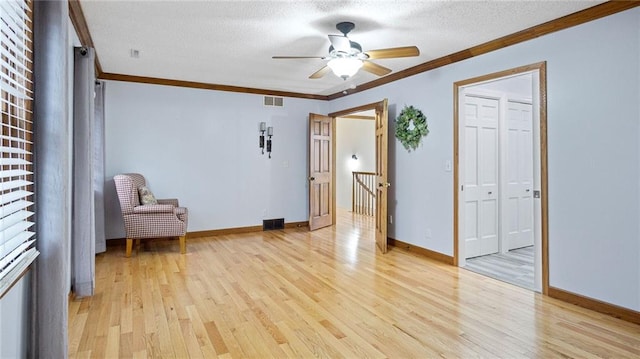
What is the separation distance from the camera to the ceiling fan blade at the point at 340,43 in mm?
3263

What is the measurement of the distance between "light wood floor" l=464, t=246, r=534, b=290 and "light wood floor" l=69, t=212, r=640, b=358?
0.67 ft

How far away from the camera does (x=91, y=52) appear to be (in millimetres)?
3258

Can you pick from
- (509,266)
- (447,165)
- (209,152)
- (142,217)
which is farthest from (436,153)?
A: (142,217)

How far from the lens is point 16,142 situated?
171cm

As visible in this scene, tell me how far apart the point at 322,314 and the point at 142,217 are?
2.88 metres

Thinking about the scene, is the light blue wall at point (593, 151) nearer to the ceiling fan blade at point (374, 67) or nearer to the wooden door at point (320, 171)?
the ceiling fan blade at point (374, 67)

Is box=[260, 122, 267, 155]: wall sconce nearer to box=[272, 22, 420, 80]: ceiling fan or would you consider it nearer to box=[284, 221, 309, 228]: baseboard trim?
box=[284, 221, 309, 228]: baseboard trim

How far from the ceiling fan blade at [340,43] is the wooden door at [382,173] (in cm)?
180

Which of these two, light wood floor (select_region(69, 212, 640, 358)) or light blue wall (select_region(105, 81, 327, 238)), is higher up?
light blue wall (select_region(105, 81, 327, 238))

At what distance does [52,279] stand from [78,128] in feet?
6.02

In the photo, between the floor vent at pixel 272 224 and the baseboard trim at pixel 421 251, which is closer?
the baseboard trim at pixel 421 251

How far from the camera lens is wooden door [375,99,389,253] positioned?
499 cm

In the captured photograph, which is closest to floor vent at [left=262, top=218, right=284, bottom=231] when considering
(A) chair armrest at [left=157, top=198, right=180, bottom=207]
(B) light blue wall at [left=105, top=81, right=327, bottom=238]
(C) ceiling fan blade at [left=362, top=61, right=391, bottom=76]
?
(B) light blue wall at [left=105, top=81, right=327, bottom=238]

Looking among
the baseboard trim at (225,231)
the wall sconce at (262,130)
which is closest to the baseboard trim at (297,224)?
the baseboard trim at (225,231)
